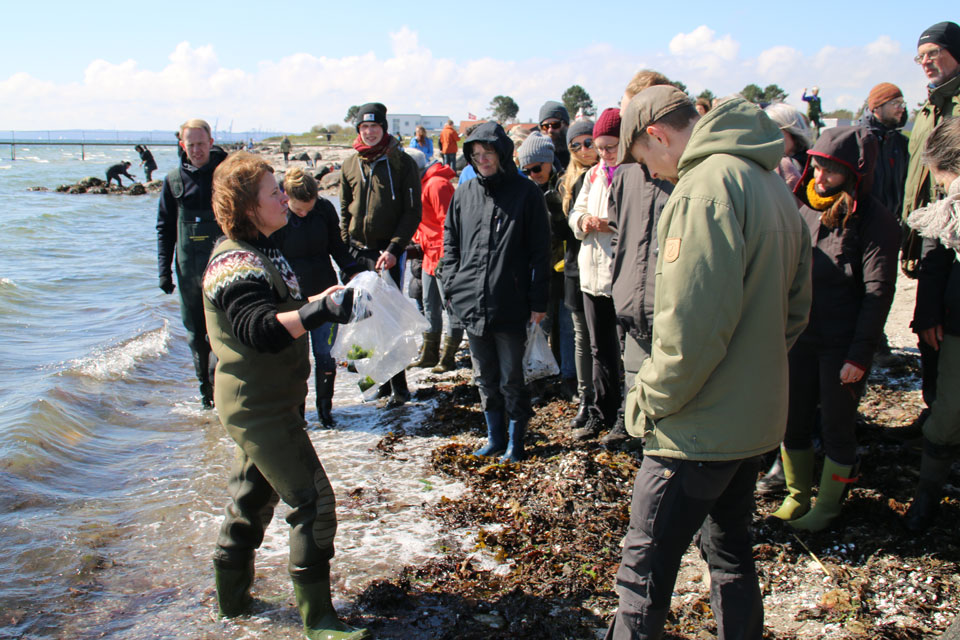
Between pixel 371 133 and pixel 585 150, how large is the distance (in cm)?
182

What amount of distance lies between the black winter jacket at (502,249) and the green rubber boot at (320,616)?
2.17 meters

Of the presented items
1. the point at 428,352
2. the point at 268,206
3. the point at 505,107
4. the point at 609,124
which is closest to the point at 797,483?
the point at 609,124

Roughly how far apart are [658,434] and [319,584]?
1676 mm

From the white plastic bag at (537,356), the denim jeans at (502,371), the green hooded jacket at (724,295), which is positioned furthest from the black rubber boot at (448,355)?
the green hooded jacket at (724,295)

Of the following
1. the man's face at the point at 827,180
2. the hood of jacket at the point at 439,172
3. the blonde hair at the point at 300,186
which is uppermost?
the hood of jacket at the point at 439,172

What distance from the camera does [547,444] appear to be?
5141 mm

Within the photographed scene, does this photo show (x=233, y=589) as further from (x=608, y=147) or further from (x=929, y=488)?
(x=929, y=488)

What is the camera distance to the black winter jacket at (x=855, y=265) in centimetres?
339

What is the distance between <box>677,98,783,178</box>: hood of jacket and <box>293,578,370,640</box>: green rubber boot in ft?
7.69

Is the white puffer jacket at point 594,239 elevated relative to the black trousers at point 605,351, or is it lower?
elevated

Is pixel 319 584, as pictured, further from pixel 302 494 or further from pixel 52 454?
pixel 52 454

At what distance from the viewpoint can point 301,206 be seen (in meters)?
5.25

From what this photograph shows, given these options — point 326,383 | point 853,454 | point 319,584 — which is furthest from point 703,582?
point 326,383

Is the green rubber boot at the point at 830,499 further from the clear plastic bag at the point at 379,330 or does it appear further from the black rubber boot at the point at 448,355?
the black rubber boot at the point at 448,355
